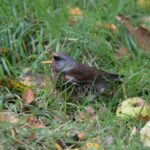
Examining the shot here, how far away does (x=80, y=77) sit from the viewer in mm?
5473

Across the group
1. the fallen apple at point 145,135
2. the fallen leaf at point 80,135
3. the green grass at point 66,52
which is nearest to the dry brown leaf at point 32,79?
the green grass at point 66,52

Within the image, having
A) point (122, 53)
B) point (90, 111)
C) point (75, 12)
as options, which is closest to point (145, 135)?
point (90, 111)

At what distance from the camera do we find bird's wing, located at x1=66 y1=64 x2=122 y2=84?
17.9ft

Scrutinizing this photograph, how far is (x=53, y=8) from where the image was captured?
22.1 feet

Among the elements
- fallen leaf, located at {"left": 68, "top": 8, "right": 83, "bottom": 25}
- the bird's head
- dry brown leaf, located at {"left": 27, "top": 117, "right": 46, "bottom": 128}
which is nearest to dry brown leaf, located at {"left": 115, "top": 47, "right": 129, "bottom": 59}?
fallen leaf, located at {"left": 68, "top": 8, "right": 83, "bottom": 25}

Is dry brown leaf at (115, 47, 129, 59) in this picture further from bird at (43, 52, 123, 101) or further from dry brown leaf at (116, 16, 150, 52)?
bird at (43, 52, 123, 101)

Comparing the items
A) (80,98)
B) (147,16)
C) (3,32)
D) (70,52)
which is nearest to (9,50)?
(3,32)

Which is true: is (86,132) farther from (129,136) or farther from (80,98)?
(80,98)

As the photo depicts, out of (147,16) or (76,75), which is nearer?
(76,75)

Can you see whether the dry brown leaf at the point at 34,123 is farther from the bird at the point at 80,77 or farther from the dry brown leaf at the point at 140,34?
the dry brown leaf at the point at 140,34

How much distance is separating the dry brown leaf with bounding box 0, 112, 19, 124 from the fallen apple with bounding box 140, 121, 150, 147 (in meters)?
0.96

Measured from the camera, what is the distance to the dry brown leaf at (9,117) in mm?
4726

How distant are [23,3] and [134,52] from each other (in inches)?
50.2

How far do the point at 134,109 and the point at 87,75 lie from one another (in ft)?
2.00
